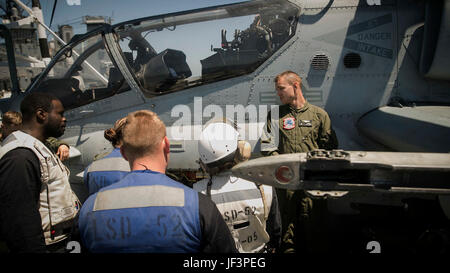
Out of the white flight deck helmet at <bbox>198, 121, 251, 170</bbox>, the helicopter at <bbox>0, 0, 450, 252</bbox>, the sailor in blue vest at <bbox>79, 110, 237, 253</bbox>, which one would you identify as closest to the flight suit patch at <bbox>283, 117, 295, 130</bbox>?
the helicopter at <bbox>0, 0, 450, 252</bbox>

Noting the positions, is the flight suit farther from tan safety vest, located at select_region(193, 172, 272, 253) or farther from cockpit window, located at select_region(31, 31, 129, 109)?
cockpit window, located at select_region(31, 31, 129, 109)

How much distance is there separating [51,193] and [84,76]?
2.49 meters

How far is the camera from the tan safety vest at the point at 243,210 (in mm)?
1855

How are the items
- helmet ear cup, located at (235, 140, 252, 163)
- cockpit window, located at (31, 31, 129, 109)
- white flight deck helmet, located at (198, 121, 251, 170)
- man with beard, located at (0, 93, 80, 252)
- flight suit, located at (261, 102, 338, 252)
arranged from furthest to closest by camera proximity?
cockpit window, located at (31, 31, 129, 109) → flight suit, located at (261, 102, 338, 252) → helmet ear cup, located at (235, 140, 252, 163) → white flight deck helmet, located at (198, 121, 251, 170) → man with beard, located at (0, 93, 80, 252)

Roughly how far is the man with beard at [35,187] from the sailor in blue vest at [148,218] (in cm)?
75

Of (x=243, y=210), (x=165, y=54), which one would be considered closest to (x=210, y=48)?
(x=165, y=54)

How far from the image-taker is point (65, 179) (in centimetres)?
223

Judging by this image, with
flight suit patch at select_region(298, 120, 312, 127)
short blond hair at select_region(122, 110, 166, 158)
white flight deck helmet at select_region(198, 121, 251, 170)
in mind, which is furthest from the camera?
flight suit patch at select_region(298, 120, 312, 127)

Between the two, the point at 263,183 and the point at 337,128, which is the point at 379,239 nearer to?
the point at 337,128

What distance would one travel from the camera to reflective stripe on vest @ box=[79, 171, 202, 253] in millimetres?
1257

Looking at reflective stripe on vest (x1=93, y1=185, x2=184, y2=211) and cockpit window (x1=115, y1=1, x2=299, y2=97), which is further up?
cockpit window (x1=115, y1=1, x2=299, y2=97)

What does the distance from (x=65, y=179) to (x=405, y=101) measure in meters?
3.85

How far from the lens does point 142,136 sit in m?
1.41

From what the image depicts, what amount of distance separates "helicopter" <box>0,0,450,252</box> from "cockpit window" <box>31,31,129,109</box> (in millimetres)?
49
